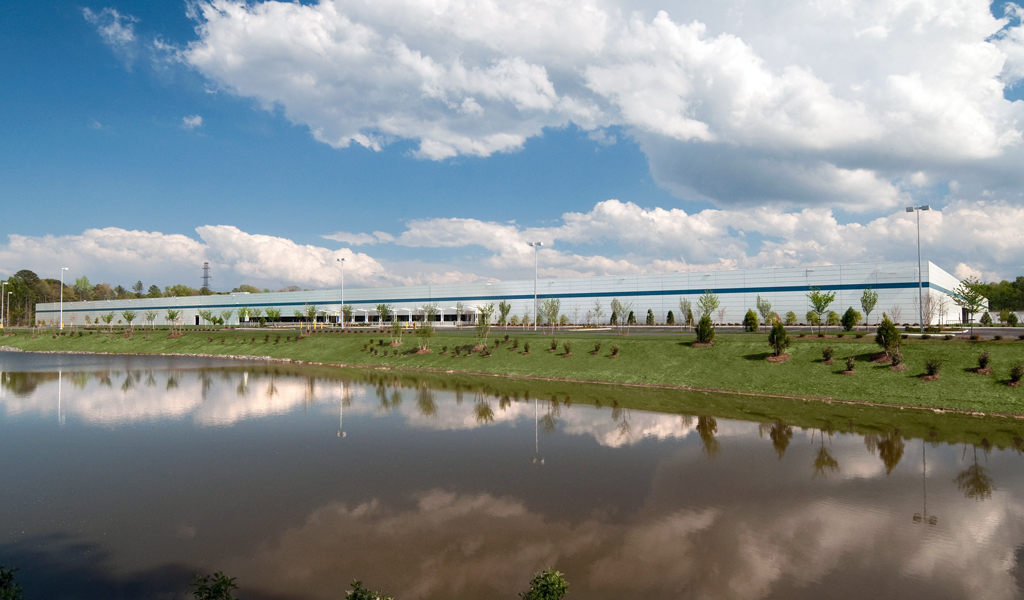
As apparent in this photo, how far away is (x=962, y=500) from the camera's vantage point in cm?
1022

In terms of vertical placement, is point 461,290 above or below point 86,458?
above

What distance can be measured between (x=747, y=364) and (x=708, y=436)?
14086 millimetres

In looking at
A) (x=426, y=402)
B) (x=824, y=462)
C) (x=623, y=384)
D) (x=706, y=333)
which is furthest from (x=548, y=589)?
(x=706, y=333)

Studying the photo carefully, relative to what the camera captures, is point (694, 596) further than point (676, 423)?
No

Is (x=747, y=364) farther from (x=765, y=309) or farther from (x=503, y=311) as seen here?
(x=503, y=311)

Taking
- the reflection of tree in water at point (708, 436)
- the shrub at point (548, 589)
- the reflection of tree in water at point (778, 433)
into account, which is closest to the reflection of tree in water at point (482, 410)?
the reflection of tree in water at point (708, 436)

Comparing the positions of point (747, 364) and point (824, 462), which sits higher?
point (747, 364)

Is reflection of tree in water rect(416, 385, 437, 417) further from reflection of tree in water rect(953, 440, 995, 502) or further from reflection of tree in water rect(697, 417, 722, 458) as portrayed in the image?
reflection of tree in water rect(953, 440, 995, 502)

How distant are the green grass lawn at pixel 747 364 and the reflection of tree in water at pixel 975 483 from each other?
31.9ft

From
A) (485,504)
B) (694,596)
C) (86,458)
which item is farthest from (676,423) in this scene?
(86,458)

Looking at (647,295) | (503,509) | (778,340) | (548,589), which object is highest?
(647,295)

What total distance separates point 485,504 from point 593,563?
2872 mm

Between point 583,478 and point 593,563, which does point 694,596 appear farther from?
point 583,478

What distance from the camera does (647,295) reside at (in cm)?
6719
